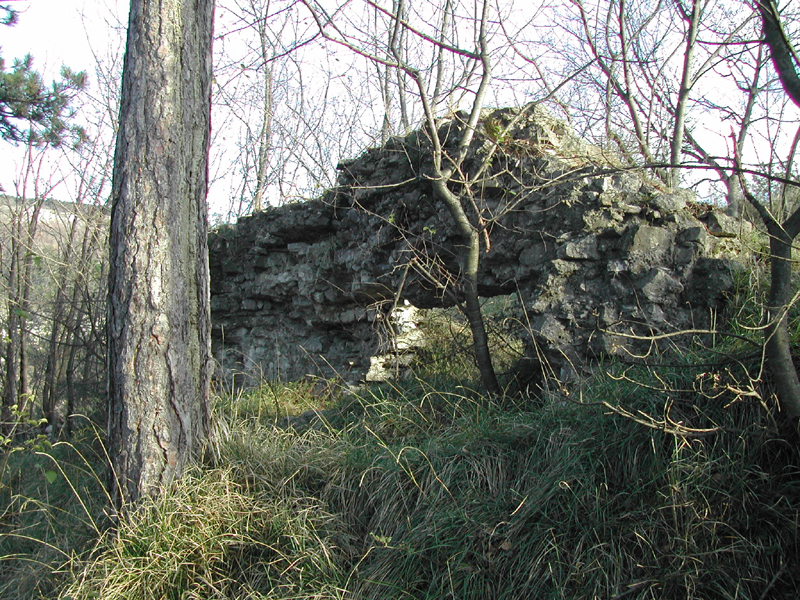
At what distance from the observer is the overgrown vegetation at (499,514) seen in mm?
2492

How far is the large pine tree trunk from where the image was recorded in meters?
3.33

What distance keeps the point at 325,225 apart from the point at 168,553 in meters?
4.07

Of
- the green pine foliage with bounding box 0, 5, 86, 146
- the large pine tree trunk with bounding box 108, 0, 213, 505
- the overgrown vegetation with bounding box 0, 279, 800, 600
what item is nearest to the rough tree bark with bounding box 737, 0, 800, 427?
the overgrown vegetation with bounding box 0, 279, 800, 600

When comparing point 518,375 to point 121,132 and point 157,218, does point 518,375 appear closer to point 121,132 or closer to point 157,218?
point 157,218

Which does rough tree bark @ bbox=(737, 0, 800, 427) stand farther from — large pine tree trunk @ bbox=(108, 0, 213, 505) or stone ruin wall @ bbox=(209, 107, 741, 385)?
large pine tree trunk @ bbox=(108, 0, 213, 505)

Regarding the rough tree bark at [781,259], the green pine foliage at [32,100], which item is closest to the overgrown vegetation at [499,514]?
the rough tree bark at [781,259]

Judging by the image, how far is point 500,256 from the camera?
4820mm

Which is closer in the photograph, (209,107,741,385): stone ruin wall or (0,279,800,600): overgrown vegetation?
(0,279,800,600): overgrown vegetation

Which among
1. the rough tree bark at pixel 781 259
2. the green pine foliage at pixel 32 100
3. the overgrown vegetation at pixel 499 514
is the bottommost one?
the overgrown vegetation at pixel 499 514

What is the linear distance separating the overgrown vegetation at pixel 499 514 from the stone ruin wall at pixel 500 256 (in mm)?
485

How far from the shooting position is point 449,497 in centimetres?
308

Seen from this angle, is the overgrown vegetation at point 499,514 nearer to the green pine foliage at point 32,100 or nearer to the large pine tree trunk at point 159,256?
the large pine tree trunk at point 159,256

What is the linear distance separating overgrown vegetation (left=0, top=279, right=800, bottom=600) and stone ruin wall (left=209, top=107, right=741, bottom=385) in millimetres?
485

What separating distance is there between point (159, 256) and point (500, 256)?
2.62 metres
